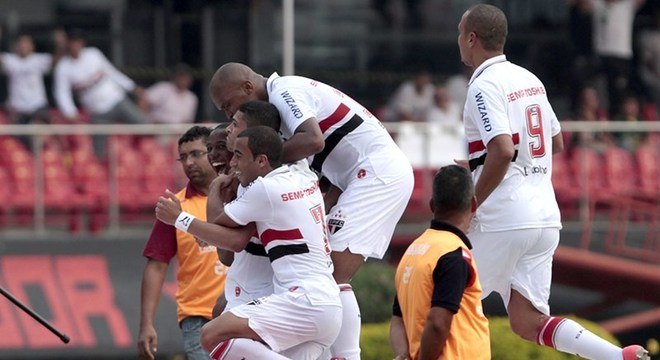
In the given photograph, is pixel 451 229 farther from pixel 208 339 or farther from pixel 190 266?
pixel 190 266

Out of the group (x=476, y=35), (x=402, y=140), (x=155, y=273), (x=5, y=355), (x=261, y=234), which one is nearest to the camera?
(x=261, y=234)

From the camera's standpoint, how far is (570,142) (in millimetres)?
18125

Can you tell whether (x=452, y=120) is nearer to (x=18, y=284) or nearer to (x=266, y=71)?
(x=266, y=71)

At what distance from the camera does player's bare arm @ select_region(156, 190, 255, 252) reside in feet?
24.3

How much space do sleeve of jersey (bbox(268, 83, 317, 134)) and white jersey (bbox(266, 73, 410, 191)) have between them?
24 millimetres

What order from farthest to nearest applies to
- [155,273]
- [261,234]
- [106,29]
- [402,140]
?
1. [106,29]
2. [402,140]
3. [155,273]
4. [261,234]

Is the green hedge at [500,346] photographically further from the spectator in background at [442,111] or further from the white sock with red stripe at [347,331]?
the spectator in background at [442,111]

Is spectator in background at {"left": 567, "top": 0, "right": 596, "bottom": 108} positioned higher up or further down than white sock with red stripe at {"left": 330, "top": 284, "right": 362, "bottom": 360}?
further down

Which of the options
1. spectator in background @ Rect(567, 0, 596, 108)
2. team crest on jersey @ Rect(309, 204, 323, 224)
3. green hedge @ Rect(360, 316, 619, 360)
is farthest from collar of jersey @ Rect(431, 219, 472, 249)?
spectator in background @ Rect(567, 0, 596, 108)

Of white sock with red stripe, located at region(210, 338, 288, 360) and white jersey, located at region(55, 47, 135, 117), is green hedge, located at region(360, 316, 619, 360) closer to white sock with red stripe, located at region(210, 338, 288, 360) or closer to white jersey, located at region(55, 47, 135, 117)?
white jersey, located at region(55, 47, 135, 117)

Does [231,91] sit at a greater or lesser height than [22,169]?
greater

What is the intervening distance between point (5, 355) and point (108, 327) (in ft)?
3.56

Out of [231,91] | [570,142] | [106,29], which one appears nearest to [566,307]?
[570,142]

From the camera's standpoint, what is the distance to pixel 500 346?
13.2 meters
